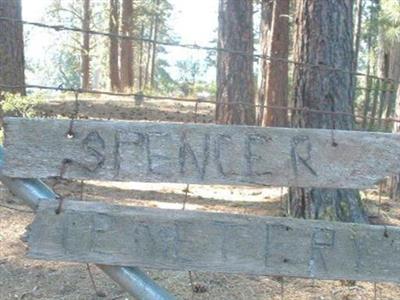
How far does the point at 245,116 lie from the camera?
10406 millimetres

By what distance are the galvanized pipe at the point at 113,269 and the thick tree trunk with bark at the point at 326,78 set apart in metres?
2.54

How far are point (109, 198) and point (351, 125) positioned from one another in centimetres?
254

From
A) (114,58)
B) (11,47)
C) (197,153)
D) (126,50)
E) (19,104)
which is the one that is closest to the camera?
(197,153)

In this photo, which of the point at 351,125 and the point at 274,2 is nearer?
the point at 351,125

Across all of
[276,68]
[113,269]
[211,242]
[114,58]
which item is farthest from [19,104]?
[114,58]

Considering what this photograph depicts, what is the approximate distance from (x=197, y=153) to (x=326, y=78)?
2.64 metres

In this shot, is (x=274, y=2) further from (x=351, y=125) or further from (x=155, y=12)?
(x=155, y=12)

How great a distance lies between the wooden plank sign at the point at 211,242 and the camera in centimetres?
229

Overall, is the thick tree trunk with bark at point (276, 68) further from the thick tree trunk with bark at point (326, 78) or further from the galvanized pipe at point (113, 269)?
the galvanized pipe at point (113, 269)

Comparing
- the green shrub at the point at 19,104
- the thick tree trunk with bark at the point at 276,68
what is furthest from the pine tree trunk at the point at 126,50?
the green shrub at the point at 19,104

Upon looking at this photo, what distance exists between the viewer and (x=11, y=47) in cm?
712

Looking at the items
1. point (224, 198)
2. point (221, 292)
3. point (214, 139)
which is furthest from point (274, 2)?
point (214, 139)

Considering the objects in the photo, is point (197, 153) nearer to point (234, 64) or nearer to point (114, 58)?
point (234, 64)

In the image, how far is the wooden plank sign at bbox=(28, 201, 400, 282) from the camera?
2287mm
